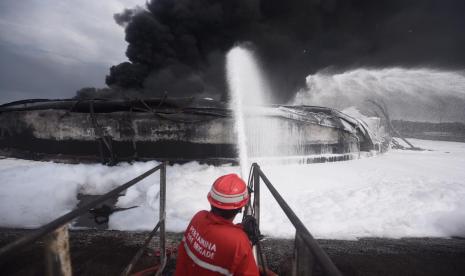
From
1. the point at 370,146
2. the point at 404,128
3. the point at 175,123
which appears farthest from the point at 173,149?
the point at 404,128

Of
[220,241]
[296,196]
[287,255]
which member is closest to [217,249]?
[220,241]

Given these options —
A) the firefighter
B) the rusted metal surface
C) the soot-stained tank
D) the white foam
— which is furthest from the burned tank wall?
the rusted metal surface

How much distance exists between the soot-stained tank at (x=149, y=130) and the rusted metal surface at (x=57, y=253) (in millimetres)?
5913

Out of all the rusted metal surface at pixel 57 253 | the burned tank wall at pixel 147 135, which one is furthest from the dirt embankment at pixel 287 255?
the burned tank wall at pixel 147 135

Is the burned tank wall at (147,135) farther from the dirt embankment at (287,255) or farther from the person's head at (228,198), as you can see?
the person's head at (228,198)

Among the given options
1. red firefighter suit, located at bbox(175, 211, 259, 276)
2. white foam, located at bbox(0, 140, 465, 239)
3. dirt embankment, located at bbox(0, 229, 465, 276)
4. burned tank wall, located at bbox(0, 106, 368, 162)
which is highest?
burned tank wall, located at bbox(0, 106, 368, 162)

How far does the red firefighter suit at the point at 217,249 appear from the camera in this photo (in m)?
1.49

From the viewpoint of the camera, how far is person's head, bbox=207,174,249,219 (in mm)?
1624

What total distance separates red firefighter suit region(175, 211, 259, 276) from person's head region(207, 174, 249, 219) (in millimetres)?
56

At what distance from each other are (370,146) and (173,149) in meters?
7.51

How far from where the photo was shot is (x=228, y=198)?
1.62 m

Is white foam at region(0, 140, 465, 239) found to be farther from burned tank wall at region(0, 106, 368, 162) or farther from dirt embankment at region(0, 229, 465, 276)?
burned tank wall at region(0, 106, 368, 162)

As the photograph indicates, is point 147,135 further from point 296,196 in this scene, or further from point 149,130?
point 296,196

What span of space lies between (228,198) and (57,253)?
3.11 feet
